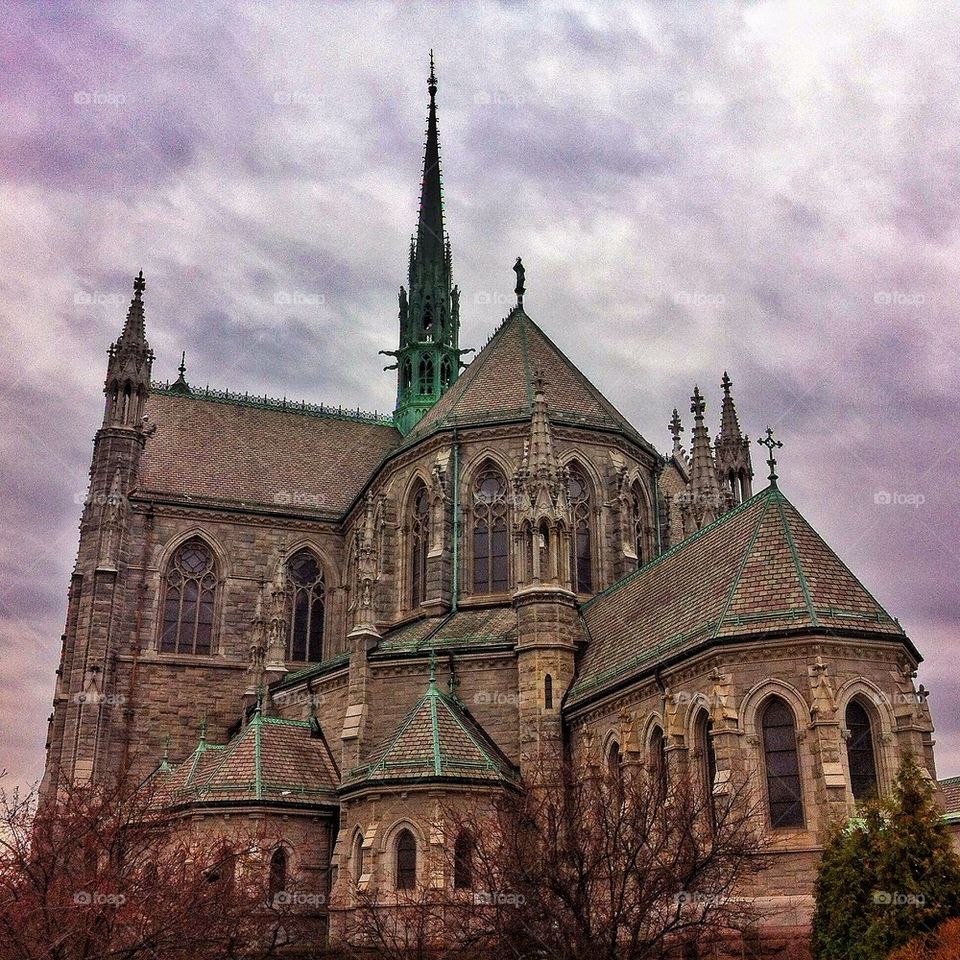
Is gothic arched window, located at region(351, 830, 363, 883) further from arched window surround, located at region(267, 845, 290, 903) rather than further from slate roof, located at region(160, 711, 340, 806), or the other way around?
slate roof, located at region(160, 711, 340, 806)

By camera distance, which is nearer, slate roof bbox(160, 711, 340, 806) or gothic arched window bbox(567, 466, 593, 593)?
slate roof bbox(160, 711, 340, 806)

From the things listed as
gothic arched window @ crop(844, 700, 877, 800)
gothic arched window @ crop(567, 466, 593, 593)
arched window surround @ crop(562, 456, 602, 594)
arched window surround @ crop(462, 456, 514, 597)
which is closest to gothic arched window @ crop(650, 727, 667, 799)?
gothic arched window @ crop(844, 700, 877, 800)

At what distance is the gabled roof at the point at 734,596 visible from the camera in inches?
979

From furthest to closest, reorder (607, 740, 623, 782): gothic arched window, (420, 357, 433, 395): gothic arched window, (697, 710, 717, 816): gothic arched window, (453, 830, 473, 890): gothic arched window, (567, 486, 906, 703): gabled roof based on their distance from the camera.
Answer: (420, 357, 433, 395): gothic arched window → (607, 740, 623, 782): gothic arched window → (453, 830, 473, 890): gothic arched window → (567, 486, 906, 703): gabled roof → (697, 710, 717, 816): gothic arched window

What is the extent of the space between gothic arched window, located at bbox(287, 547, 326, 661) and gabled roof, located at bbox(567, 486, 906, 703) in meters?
16.1

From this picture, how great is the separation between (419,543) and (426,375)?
73.0 ft

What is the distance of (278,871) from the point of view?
3103 cm

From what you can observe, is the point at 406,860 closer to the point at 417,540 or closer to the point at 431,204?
the point at 417,540

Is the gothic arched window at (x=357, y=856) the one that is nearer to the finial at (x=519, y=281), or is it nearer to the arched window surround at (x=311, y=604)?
the arched window surround at (x=311, y=604)

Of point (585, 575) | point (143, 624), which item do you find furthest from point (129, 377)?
point (585, 575)

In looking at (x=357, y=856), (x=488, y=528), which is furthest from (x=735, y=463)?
(x=357, y=856)

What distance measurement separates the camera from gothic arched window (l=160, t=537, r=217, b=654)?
43562 mm

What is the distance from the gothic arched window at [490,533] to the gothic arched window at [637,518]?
4.30 m

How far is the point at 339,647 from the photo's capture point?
43.8 metres
